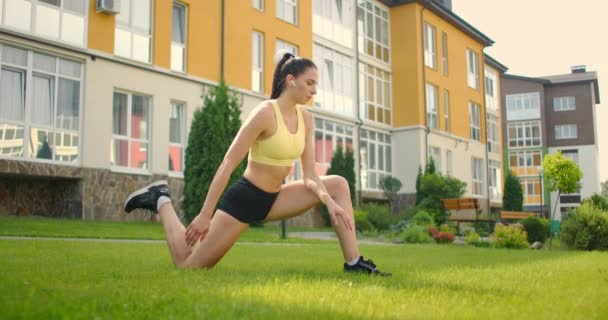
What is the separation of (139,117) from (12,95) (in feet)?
12.9

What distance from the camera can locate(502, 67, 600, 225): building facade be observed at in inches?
2275

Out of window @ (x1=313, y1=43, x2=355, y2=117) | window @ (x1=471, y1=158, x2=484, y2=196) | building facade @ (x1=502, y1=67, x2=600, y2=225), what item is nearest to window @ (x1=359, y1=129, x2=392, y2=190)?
window @ (x1=313, y1=43, x2=355, y2=117)

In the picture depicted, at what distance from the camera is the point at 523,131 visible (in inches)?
2318

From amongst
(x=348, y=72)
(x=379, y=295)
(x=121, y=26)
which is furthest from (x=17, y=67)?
(x=348, y=72)

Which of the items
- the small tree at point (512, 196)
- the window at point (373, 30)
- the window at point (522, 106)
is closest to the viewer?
the window at point (373, 30)

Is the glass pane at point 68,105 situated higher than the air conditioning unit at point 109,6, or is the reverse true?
the air conditioning unit at point 109,6

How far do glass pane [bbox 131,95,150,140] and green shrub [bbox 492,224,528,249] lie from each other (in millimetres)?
10319

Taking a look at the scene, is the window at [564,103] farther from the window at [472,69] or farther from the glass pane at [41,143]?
the glass pane at [41,143]

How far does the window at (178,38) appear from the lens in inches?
742

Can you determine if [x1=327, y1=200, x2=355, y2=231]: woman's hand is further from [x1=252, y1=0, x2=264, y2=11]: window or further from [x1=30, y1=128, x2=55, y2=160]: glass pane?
[x1=252, y1=0, x2=264, y2=11]: window

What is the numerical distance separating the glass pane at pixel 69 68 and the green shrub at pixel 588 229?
40.9ft

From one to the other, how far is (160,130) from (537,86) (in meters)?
48.9

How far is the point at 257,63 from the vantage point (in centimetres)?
2209

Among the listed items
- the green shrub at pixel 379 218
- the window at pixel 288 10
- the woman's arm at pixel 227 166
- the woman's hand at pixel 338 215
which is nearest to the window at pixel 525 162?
the window at pixel 288 10
